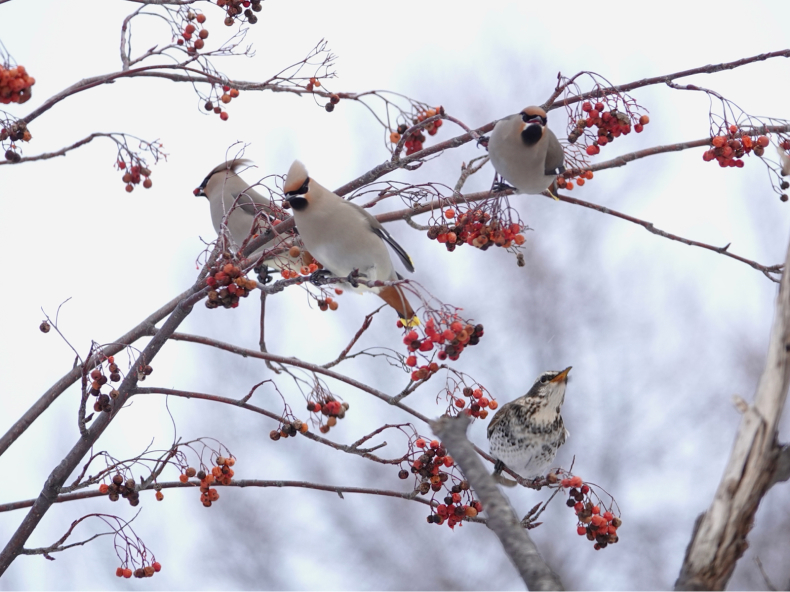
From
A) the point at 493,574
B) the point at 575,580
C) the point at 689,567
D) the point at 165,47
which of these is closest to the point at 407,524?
the point at 493,574

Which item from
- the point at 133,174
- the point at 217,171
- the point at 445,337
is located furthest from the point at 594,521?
the point at 217,171

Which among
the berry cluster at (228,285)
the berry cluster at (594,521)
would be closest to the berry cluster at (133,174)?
the berry cluster at (228,285)

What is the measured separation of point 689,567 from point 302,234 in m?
1.64

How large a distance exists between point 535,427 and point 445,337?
73.9 inches

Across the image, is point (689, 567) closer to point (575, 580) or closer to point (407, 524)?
point (575, 580)

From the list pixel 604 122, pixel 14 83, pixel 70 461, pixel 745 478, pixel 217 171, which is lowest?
pixel 745 478

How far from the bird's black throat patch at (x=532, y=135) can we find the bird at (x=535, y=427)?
1297 mm

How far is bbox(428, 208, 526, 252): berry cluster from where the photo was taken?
214cm

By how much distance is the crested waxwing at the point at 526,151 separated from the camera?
253 cm

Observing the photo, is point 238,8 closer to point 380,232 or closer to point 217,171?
point 380,232

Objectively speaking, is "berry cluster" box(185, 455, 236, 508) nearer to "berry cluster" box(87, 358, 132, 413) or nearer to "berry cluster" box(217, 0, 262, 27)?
"berry cluster" box(87, 358, 132, 413)

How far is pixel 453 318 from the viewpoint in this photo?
186 centimetres

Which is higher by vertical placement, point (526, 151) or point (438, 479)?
point (526, 151)

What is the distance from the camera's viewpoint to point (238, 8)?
2271mm
